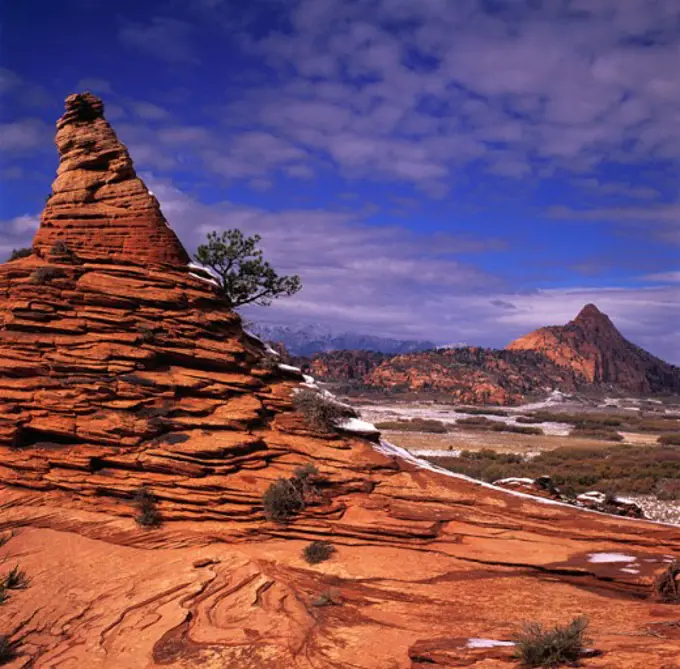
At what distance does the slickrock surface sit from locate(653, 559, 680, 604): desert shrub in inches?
4909

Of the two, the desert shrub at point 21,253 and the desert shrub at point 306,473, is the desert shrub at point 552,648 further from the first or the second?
the desert shrub at point 21,253

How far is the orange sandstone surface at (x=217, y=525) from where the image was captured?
9.46 m

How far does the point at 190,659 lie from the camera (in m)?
8.89

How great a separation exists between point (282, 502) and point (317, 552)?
150 centimetres

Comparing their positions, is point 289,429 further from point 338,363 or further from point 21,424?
point 338,363

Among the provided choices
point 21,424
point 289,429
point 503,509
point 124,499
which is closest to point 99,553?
point 124,499

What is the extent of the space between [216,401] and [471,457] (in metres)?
25.1

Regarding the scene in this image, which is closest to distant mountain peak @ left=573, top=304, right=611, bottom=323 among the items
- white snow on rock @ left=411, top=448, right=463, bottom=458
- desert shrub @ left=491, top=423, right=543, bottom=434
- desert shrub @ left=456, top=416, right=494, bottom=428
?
desert shrub @ left=456, top=416, right=494, bottom=428

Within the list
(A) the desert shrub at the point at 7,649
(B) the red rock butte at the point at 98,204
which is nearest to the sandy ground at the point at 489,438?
(B) the red rock butte at the point at 98,204

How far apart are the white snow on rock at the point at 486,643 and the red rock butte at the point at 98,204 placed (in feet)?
45.4

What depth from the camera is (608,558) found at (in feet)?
39.8

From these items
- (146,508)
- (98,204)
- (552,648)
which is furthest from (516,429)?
(552,648)

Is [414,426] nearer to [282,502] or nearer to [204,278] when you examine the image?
[204,278]

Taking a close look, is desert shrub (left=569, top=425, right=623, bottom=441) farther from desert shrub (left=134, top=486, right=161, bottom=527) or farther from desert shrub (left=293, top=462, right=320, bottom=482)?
desert shrub (left=134, top=486, right=161, bottom=527)
